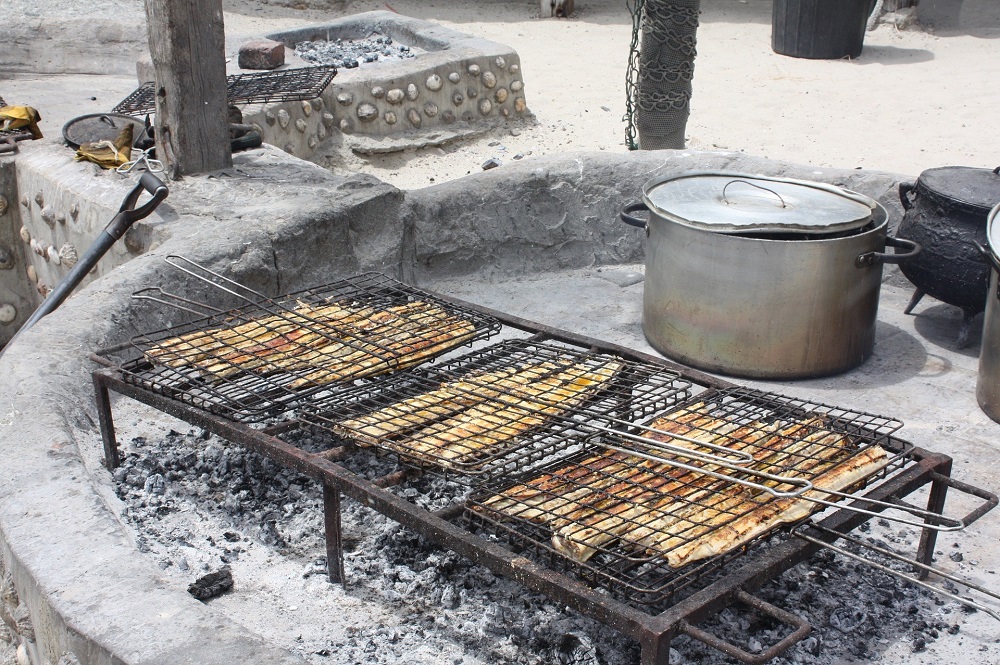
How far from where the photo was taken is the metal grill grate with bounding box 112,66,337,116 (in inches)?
239

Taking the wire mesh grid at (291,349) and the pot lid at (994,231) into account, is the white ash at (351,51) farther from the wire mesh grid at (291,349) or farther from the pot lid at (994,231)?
the pot lid at (994,231)

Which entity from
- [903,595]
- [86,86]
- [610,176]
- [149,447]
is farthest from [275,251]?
[86,86]

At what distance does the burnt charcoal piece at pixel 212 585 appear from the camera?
2486mm

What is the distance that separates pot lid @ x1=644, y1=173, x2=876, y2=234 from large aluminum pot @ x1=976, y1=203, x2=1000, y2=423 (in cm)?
44

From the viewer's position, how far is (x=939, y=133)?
7984 mm

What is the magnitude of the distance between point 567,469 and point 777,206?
1.90 m

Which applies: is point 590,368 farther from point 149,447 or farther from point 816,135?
point 816,135

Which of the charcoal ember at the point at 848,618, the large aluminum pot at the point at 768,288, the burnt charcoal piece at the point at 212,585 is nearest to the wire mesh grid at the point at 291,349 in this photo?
the burnt charcoal piece at the point at 212,585

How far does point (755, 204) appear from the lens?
3951mm

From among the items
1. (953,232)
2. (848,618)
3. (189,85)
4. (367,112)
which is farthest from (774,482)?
(367,112)

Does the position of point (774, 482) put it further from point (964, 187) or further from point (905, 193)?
point (905, 193)

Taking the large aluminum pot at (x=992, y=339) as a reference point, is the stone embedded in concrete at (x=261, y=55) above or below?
above

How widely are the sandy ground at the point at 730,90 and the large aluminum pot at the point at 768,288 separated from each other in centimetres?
363

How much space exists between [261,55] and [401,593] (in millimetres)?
5669
